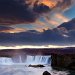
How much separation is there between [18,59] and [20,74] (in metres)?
29.3

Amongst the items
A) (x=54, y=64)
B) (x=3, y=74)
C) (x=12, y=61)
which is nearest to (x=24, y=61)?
(x=12, y=61)

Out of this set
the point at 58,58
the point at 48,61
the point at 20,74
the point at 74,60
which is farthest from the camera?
the point at 48,61

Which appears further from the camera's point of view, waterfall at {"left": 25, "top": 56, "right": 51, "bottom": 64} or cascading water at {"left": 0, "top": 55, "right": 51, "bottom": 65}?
cascading water at {"left": 0, "top": 55, "right": 51, "bottom": 65}

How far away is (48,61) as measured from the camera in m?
61.2

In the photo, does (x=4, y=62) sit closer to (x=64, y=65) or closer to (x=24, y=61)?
(x=24, y=61)

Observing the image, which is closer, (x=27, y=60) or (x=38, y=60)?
(x=38, y=60)

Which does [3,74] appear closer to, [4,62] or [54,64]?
[54,64]

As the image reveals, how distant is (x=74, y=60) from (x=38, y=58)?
15700 mm

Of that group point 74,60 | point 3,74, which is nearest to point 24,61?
point 74,60

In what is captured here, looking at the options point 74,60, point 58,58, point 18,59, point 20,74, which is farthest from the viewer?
point 18,59

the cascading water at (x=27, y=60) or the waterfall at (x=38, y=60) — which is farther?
the cascading water at (x=27, y=60)

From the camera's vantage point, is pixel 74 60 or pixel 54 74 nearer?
pixel 54 74

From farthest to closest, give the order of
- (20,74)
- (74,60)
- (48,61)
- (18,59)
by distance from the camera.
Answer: (18,59), (48,61), (74,60), (20,74)

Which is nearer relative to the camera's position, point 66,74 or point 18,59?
point 66,74
